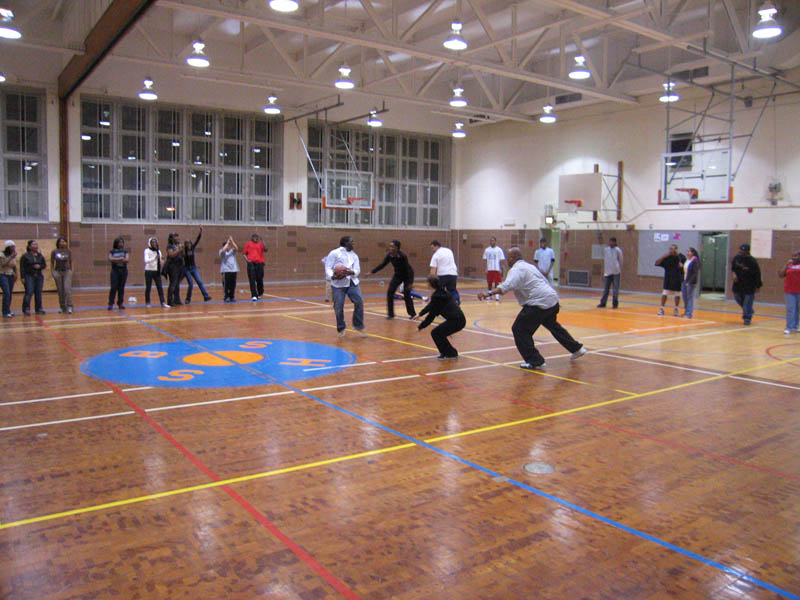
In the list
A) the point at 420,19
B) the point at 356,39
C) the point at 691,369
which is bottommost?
the point at 691,369

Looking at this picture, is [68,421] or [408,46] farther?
[408,46]

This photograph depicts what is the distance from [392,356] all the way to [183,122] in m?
→ 17.1

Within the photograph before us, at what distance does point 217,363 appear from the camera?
9.39 m

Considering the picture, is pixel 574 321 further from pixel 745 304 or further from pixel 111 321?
pixel 111 321

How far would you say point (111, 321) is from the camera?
13586 mm

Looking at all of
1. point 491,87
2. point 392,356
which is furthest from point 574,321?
point 491,87

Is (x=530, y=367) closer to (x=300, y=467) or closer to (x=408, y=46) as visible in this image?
(x=300, y=467)

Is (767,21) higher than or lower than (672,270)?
higher

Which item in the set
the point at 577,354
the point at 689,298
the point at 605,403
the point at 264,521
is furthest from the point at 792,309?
the point at 264,521

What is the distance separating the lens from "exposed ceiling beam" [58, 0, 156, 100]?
39.7 ft

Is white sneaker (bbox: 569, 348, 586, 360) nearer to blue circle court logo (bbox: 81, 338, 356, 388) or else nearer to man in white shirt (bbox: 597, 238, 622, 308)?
blue circle court logo (bbox: 81, 338, 356, 388)

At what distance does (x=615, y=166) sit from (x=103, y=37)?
17.5 m

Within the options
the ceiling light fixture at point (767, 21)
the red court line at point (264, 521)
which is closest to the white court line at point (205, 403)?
the red court line at point (264, 521)

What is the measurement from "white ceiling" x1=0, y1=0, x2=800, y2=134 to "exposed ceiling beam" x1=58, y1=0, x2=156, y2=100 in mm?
375
